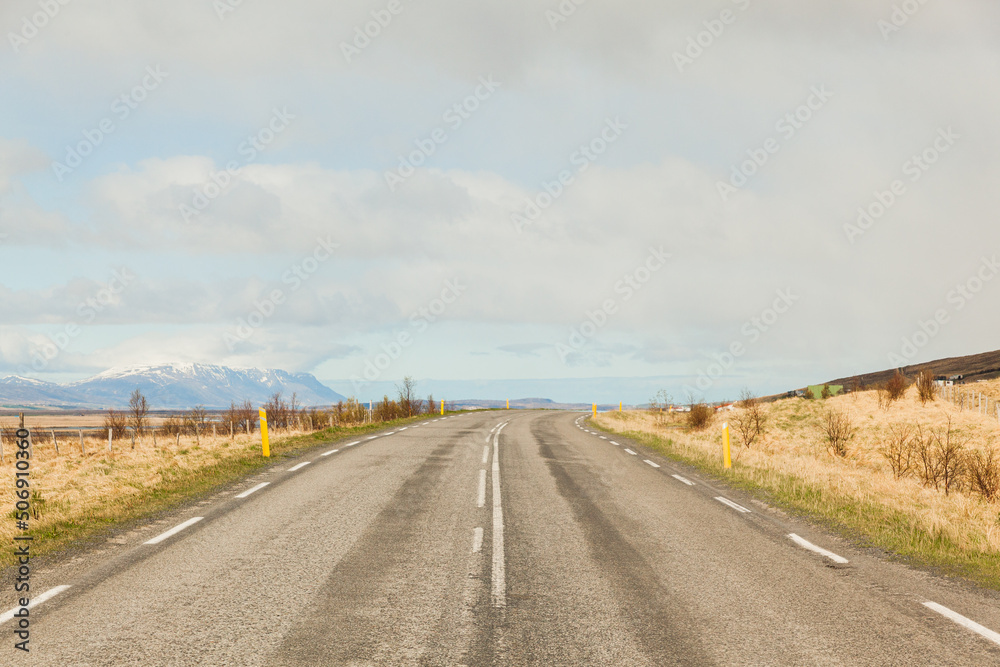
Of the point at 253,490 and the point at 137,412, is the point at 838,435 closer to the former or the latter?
the point at 253,490

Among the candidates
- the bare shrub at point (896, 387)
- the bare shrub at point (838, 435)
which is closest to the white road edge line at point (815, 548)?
the bare shrub at point (838, 435)

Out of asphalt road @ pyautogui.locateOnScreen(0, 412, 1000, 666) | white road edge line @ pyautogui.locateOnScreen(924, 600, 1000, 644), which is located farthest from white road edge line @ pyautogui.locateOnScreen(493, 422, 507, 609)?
white road edge line @ pyautogui.locateOnScreen(924, 600, 1000, 644)

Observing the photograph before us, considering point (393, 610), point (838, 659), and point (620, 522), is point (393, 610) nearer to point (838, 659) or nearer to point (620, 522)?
point (838, 659)

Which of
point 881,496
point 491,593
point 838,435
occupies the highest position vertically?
point 491,593

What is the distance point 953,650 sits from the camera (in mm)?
4848

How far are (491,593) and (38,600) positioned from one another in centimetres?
409

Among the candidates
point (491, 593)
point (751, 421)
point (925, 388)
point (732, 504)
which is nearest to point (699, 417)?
point (751, 421)

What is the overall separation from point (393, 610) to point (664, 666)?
2.36 m

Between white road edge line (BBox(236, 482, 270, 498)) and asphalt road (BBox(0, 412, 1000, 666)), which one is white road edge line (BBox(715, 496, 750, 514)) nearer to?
asphalt road (BBox(0, 412, 1000, 666))

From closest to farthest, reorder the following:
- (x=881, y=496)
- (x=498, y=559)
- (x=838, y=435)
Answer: (x=498, y=559)
(x=881, y=496)
(x=838, y=435)

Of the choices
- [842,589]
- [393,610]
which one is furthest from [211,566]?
[842,589]

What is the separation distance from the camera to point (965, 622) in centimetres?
546

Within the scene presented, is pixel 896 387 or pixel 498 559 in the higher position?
pixel 896 387

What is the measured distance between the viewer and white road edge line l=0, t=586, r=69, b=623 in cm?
535
